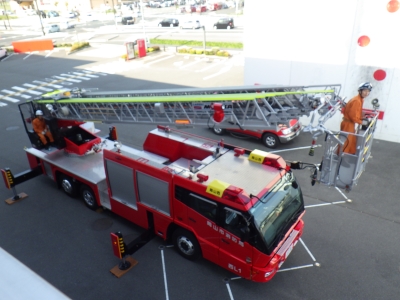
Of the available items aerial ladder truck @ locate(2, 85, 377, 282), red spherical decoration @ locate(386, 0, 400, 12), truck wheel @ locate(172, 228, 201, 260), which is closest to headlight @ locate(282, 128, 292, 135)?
aerial ladder truck @ locate(2, 85, 377, 282)

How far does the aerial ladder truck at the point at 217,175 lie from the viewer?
6090 millimetres

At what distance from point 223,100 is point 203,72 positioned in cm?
1779

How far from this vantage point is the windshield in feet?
19.7

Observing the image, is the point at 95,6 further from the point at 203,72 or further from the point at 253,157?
the point at 253,157

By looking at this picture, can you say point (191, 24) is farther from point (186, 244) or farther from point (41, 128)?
point (186, 244)

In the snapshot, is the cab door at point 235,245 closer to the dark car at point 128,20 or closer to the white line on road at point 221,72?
the white line on road at point 221,72

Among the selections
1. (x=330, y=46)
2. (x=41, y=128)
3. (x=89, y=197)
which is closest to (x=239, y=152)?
(x=89, y=197)

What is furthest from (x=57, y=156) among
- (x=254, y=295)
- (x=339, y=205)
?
(x=339, y=205)

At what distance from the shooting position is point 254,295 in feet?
21.7

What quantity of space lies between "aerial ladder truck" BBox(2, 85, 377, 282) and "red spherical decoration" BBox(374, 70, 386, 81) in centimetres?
649

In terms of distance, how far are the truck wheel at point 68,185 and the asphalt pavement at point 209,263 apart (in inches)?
9.5

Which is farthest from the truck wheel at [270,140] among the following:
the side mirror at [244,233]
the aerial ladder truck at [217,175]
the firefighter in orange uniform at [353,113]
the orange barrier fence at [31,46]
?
the orange barrier fence at [31,46]

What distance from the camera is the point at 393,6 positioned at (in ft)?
36.4

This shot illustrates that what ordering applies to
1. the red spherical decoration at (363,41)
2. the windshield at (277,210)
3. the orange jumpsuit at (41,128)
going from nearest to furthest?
the windshield at (277,210)
the orange jumpsuit at (41,128)
the red spherical decoration at (363,41)
